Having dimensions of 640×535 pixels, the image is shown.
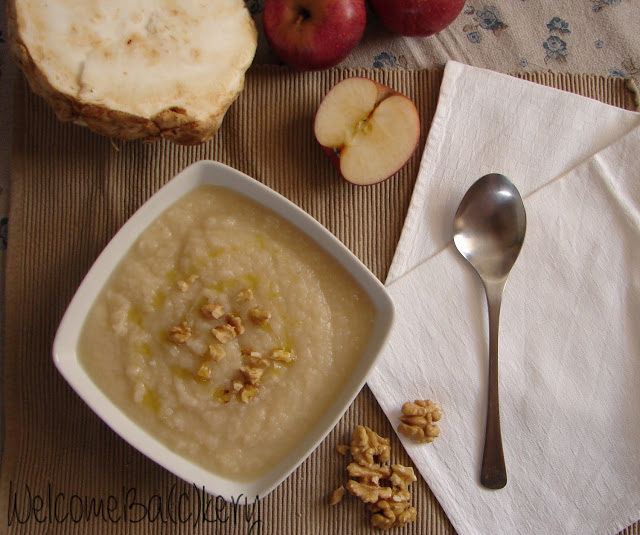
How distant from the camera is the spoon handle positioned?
1197mm

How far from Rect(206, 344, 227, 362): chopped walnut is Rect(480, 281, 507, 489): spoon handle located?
1.87 ft

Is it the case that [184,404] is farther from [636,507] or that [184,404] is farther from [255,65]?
[636,507]

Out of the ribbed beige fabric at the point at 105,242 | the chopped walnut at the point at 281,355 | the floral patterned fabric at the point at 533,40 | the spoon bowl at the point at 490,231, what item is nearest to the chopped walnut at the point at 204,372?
the chopped walnut at the point at 281,355

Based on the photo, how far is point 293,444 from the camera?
3.60 ft

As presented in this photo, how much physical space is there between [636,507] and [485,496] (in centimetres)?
32

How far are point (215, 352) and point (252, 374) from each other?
0.26ft

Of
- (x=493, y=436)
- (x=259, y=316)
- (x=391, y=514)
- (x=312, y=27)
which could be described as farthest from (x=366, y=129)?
(x=391, y=514)

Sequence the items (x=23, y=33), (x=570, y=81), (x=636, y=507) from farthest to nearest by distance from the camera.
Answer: (x=570, y=81)
(x=636, y=507)
(x=23, y=33)

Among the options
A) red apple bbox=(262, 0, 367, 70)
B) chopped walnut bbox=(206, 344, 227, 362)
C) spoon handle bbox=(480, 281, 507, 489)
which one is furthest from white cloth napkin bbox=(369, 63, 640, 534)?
chopped walnut bbox=(206, 344, 227, 362)

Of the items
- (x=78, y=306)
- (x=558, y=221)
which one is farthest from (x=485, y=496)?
(x=78, y=306)

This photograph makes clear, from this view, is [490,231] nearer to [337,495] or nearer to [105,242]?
[337,495]

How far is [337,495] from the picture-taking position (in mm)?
1195

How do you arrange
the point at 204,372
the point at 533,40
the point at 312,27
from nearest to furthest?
the point at 204,372
the point at 312,27
the point at 533,40

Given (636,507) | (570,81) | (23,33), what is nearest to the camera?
(23,33)
